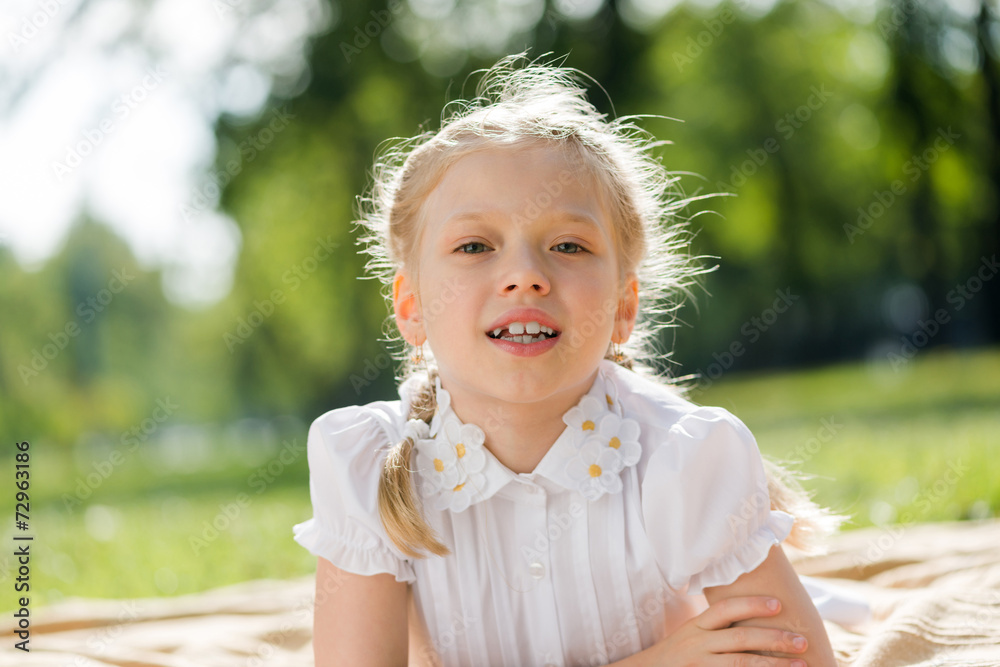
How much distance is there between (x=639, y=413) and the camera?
2.20 meters

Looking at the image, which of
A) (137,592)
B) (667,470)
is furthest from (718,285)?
(667,470)

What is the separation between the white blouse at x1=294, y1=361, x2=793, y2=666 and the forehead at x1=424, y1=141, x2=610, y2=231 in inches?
19.9

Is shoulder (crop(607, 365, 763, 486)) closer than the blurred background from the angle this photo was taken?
Yes

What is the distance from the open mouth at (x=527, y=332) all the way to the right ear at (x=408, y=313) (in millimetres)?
392

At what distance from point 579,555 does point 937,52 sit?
14.1 metres

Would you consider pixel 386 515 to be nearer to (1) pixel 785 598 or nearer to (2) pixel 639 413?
(2) pixel 639 413

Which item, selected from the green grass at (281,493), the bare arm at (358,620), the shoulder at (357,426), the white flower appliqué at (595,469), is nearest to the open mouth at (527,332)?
the white flower appliqué at (595,469)

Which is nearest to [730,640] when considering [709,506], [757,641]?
[757,641]

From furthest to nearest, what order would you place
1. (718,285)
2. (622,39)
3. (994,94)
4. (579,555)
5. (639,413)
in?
(718,285)
(622,39)
(994,94)
(639,413)
(579,555)

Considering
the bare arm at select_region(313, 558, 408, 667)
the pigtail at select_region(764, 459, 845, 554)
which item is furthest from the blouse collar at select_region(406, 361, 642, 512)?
the pigtail at select_region(764, 459, 845, 554)

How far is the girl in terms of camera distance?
1.91 metres

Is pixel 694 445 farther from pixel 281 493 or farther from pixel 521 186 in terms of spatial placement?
pixel 281 493

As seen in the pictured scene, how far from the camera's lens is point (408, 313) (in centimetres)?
234

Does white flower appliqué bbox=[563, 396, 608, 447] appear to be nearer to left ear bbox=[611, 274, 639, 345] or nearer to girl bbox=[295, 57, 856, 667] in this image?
girl bbox=[295, 57, 856, 667]
